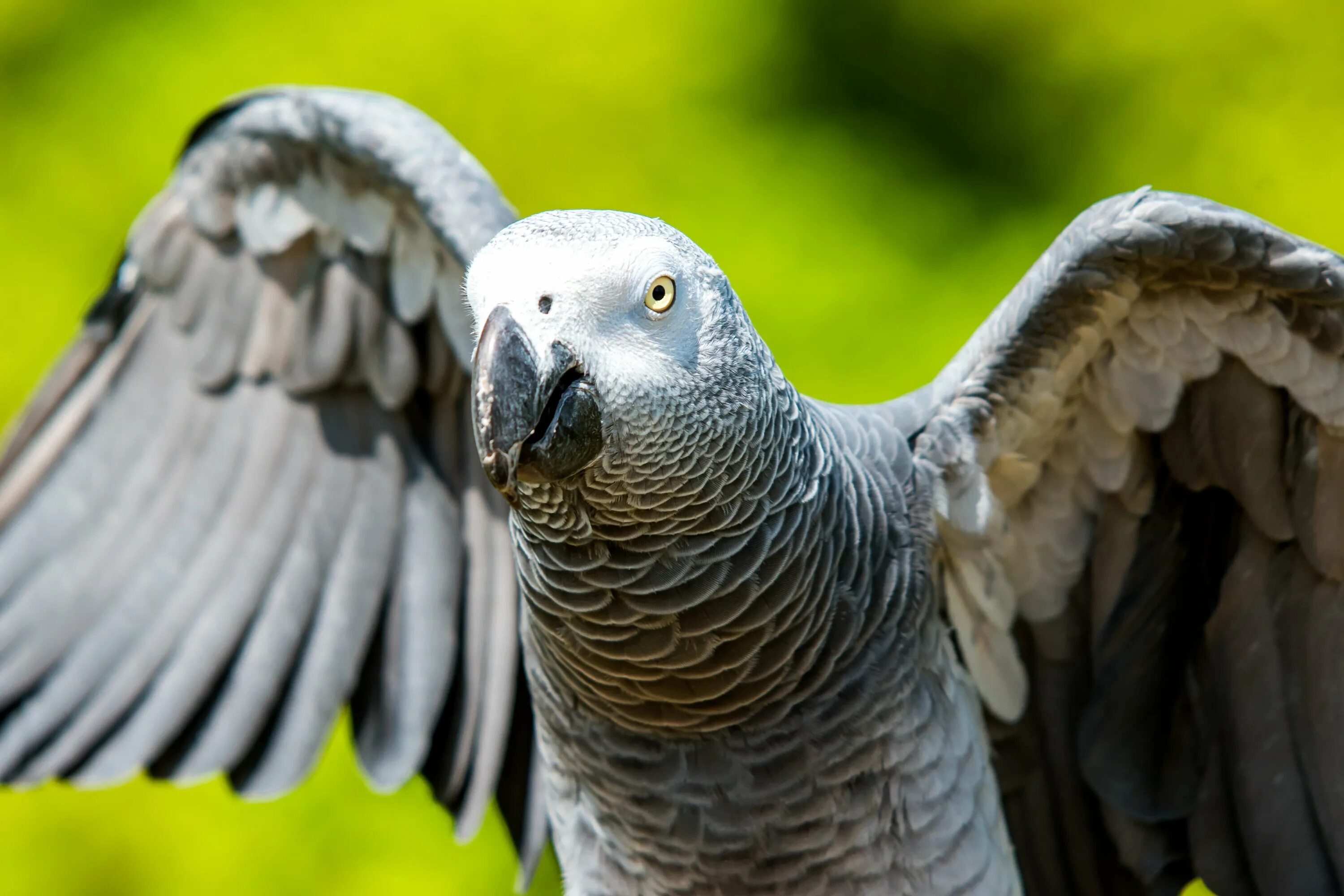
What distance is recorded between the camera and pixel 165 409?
1.65 metres

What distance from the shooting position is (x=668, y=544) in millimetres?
923

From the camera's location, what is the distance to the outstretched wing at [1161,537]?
106 centimetres

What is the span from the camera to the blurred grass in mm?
2217

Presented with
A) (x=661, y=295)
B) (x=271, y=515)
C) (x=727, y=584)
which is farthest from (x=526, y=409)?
(x=271, y=515)

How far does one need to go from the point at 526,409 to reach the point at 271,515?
3.02 ft

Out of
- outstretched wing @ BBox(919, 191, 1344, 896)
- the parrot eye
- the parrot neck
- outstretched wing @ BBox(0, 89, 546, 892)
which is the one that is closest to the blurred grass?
outstretched wing @ BBox(0, 89, 546, 892)

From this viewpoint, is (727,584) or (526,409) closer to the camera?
(526,409)

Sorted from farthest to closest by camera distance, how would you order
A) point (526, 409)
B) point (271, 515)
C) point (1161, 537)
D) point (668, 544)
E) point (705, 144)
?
point (705, 144), point (271, 515), point (1161, 537), point (668, 544), point (526, 409)

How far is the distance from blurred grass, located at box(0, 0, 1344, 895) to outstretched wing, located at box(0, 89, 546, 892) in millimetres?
789

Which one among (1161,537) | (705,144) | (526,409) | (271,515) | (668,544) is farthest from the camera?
(705,144)

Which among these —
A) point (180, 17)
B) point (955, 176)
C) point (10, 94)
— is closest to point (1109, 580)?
point (955, 176)

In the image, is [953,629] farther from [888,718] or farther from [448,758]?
[448,758]

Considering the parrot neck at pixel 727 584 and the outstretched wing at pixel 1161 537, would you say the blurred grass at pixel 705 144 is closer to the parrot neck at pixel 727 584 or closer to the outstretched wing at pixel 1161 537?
the outstretched wing at pixel 1161 537

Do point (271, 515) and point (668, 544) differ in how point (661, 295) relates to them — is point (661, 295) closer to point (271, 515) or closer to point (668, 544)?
point (668, 544)
